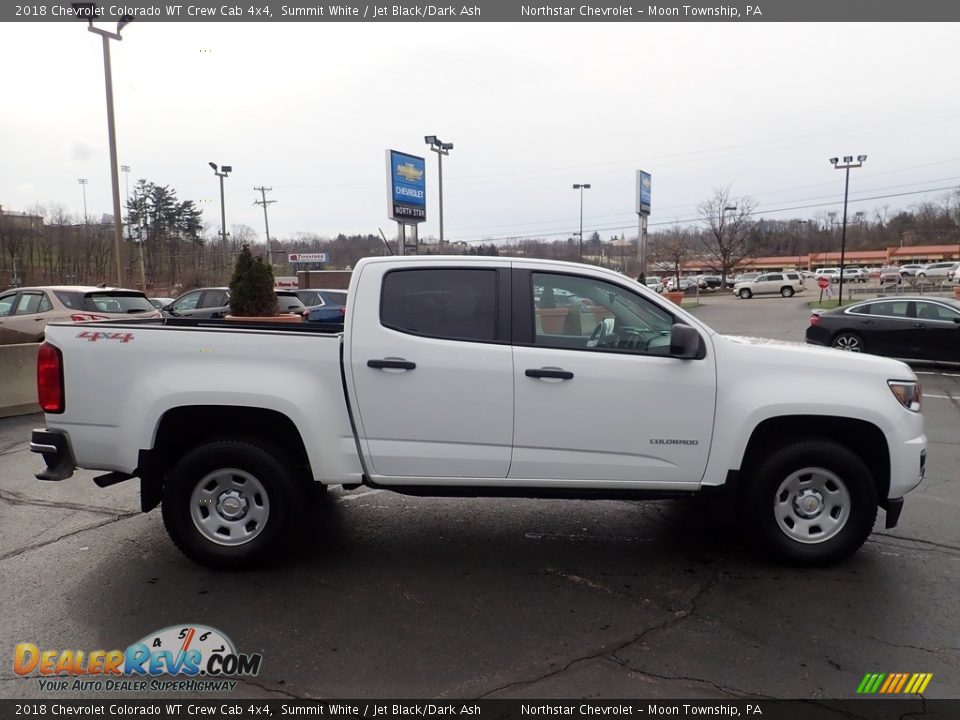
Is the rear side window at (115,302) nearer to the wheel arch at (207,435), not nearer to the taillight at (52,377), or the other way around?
the taillight at (52,377)

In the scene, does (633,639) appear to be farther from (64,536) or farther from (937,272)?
(937,272)

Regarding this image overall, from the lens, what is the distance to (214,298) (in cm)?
2052

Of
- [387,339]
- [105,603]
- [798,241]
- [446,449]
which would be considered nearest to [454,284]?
[387,339]

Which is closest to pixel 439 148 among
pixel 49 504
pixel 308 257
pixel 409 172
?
pixel 409 172

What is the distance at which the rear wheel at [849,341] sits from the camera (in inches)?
561

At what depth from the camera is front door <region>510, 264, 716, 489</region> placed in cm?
408

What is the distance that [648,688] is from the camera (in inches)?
119

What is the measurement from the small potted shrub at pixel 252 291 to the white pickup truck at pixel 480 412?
14390 millimetres

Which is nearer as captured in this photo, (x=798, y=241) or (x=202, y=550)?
(x=202, y=550)

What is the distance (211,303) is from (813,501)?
1945 centimetres

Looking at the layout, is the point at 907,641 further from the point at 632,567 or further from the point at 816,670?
the point at 632,567

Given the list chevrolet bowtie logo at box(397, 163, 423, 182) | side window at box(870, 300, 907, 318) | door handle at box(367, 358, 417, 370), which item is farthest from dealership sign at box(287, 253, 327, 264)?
door handle at box(367, 358, 417, 370)

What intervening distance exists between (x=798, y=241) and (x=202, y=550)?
134m

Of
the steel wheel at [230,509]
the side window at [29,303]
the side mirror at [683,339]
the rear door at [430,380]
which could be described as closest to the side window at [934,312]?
the side mirror at [683,339]
